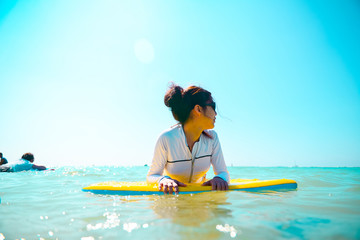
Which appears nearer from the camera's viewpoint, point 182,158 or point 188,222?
point 188,222

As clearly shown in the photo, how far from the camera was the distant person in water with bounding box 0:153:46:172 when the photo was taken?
937 centimetres

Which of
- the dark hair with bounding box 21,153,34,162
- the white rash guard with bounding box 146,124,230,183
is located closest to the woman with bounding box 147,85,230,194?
the white rash guard with bounding box 146,124,230,183

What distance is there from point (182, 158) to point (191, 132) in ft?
1.28

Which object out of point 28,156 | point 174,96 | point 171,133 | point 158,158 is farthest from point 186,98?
point 28,156

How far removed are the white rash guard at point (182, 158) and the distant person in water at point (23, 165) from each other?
32.0 ft

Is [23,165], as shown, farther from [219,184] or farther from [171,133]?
[219,184]

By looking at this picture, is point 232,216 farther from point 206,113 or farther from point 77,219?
point 206,113

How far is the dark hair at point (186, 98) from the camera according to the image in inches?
110

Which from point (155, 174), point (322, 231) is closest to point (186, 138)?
point (155, 174)

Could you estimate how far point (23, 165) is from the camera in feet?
31.9

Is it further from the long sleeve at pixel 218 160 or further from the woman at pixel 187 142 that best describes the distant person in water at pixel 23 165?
the long sleeve at pixel 218 160

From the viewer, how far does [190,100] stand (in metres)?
2.81

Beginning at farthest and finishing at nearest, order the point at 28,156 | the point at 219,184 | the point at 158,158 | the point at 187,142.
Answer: the point at 28,156
the point at 187,142
the point at 158,158
the point at 219,184

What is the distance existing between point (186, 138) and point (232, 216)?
1497mm
